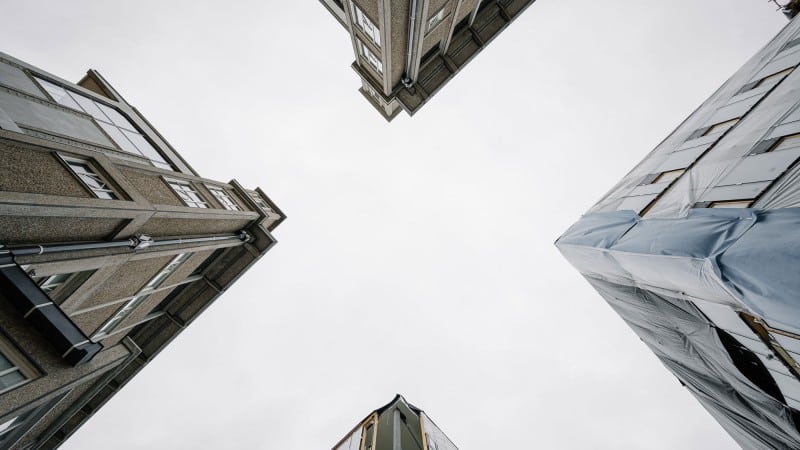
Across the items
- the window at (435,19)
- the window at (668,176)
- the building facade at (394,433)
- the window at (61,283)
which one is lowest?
the building facade at (394,433)

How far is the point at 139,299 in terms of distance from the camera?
1332cm

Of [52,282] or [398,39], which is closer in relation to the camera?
[52,282]

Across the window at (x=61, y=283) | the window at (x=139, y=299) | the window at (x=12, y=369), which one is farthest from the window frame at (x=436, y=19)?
the window at (x=12, y=369)

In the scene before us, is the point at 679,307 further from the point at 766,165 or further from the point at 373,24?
the point at 373,24

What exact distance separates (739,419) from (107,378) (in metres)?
21.0

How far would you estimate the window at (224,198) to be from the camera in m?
16.1

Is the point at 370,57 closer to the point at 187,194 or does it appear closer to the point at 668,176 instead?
the point at 187,194

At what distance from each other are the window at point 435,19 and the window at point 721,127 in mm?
10725

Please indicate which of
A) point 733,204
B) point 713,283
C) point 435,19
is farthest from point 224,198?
point 733,204

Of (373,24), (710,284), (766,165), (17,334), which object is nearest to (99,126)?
(17,334)

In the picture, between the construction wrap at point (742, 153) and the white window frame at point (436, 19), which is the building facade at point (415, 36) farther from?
the construction wrap at point (742, 153)

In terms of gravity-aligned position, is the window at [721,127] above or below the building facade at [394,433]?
above

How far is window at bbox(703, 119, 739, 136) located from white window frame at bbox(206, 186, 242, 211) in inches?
749

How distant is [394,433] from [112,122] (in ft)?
70.1
